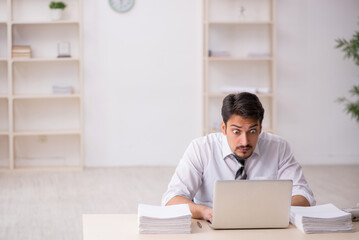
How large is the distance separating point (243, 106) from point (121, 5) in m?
4.49

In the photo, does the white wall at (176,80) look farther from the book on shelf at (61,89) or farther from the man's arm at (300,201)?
the man's arm at (300,201)

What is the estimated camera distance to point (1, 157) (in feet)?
22.0

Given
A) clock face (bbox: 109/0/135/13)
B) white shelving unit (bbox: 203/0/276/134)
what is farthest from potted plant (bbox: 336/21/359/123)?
clock face (bbox: 109/0/135/13)

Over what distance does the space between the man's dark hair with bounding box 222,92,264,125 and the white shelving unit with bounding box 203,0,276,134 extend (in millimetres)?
4223

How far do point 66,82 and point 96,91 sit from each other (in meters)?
0.37


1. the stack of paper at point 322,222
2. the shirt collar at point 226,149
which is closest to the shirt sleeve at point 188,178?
the shirt collar at point 226,149

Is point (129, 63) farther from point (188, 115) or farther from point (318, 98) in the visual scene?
point (318, 98)

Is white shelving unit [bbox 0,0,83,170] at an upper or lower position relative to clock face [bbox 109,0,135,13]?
lower

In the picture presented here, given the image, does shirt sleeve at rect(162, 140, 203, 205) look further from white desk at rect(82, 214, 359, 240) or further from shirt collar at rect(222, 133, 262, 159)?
white desk at rect(82, 214, 359, 240)

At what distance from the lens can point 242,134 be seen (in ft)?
8.45

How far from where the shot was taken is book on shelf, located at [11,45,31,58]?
6438mm

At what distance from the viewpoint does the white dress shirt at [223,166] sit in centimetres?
276

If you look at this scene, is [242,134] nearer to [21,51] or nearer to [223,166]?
[223,166]

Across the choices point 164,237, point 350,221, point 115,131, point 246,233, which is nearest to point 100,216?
point 164,237
